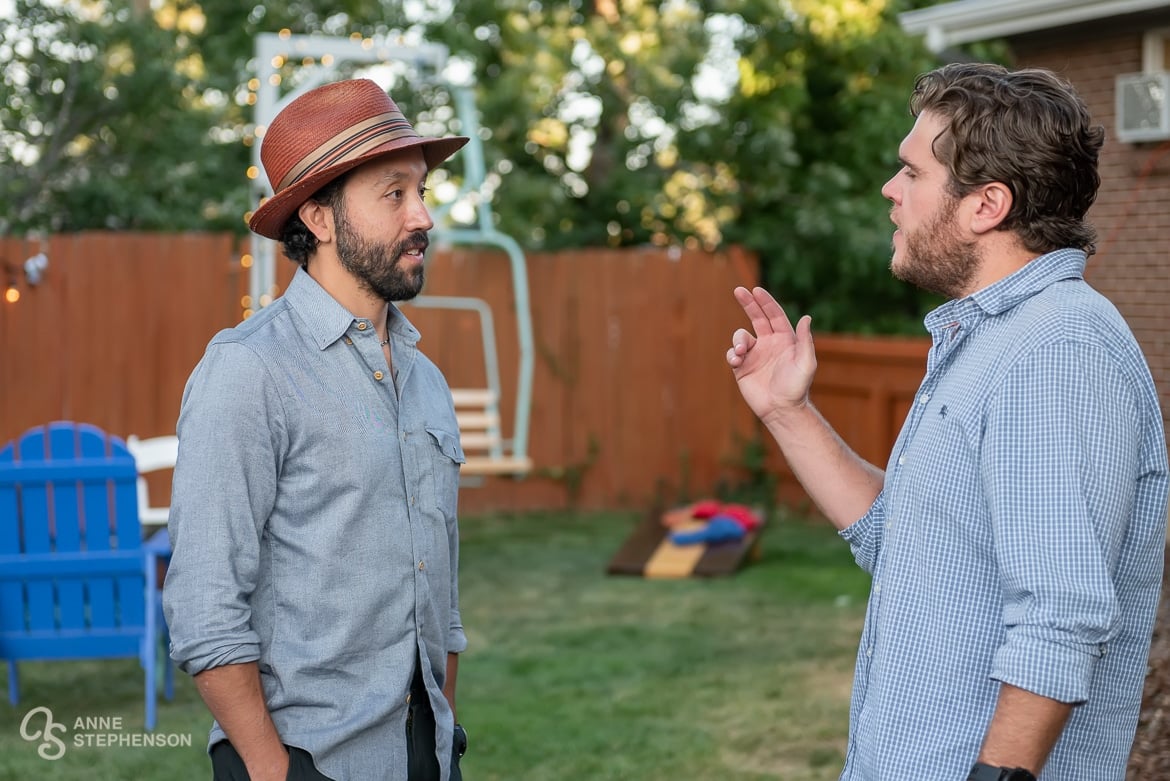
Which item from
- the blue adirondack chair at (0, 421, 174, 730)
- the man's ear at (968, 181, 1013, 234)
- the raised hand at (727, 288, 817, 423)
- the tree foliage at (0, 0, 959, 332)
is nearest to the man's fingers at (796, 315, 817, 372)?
the raised hand at (727, 288, 817, 423)

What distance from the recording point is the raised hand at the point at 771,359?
2.54 meters

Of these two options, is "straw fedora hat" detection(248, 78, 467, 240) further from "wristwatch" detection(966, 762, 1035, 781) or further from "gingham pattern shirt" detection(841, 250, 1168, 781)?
"wristwatch" detection(966, 762, 1035, 781)

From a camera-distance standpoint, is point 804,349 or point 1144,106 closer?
point 804,349

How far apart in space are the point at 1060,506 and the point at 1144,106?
787cm

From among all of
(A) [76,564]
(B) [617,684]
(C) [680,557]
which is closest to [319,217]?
(A) [76,564]

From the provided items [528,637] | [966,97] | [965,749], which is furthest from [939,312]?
[528,637]

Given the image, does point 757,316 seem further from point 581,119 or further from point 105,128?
point 105,128

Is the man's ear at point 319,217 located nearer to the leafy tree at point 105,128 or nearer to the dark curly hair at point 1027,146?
the dark curly hair at point 1027,146

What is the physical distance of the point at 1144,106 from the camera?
346 inches

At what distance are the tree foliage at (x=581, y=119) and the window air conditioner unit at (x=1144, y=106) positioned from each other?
8.44 feet

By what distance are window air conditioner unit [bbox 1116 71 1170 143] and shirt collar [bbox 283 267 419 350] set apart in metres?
7.57

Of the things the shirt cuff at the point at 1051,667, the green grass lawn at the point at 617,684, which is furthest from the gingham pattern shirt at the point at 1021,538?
the green grass lawn at the point at 617,684

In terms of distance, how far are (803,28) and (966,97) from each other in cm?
1065

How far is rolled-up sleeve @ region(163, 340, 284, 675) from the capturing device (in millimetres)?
2201
